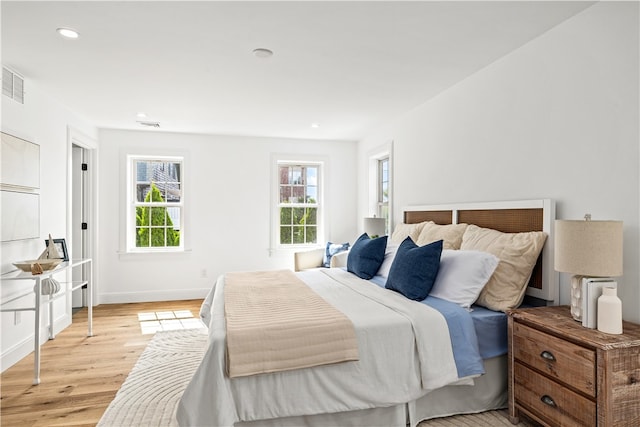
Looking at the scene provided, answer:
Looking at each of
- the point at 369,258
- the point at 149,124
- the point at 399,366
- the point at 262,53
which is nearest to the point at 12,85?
the point at 149,124

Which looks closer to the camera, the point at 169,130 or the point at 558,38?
the point at 558,38

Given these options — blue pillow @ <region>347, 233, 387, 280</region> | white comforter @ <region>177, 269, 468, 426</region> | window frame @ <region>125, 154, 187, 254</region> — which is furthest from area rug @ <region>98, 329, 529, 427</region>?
window frame @ <region>125, 154, 187, 254</region>

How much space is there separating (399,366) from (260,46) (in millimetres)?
2309

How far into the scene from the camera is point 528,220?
268 centimetres

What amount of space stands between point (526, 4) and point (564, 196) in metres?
1.19

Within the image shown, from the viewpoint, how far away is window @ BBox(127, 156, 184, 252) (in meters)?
5.57

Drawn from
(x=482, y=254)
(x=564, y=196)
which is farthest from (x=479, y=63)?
(x=482, y=254)

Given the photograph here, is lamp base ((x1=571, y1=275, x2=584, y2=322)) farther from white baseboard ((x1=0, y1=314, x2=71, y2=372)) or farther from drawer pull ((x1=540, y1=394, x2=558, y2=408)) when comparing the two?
white baseboard ((x1=0, y1=314, x2=71, y2=372))

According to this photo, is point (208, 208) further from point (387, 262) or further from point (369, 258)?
point (387, 262)

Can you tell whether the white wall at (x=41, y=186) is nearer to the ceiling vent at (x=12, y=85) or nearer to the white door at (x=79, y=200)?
the ceiling vent at (x=12, y=85)

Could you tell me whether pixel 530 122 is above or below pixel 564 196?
above

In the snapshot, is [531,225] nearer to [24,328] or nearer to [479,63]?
[479,63]

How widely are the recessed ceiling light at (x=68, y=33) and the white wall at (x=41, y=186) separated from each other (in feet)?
3.45

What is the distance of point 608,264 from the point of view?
1881 mm
